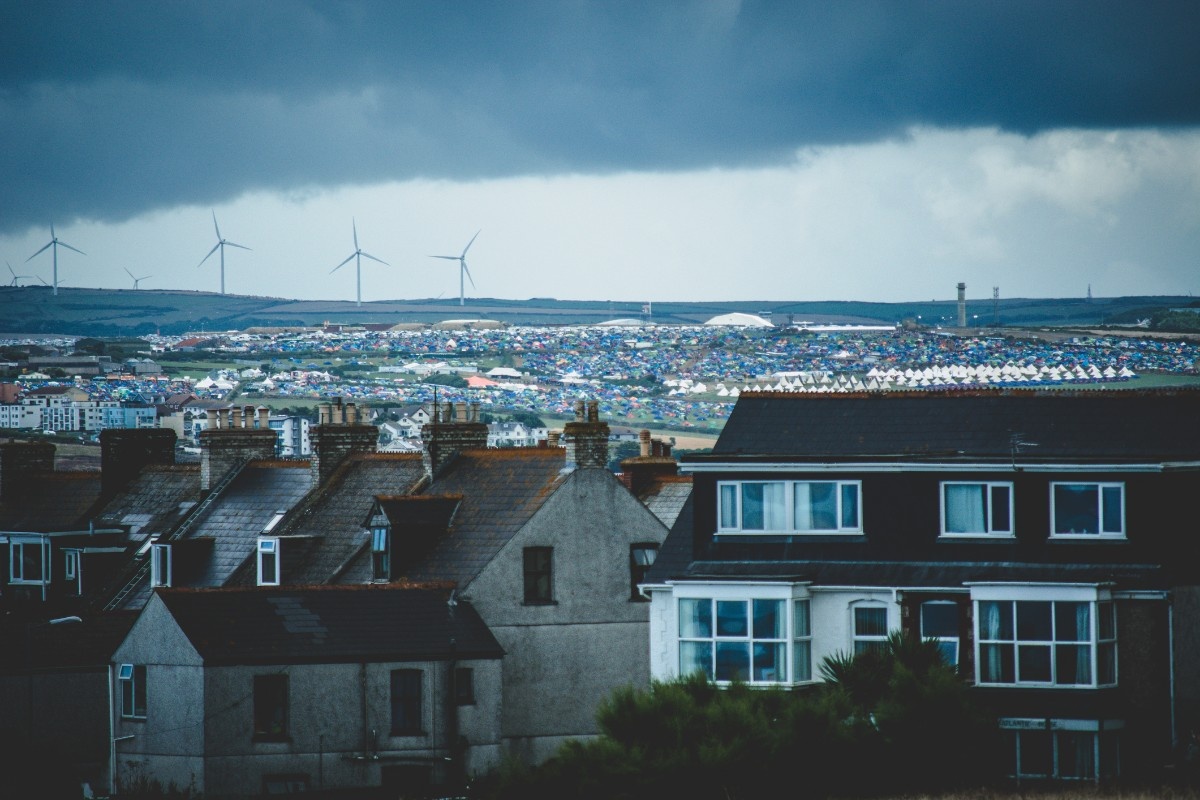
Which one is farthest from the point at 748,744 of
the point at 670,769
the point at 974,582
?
the point at 974,582

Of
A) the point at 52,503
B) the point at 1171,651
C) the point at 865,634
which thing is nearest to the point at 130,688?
the point at 865,634

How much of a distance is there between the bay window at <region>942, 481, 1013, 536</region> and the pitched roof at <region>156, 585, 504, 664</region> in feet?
40.8

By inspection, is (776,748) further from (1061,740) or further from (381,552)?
(381,552)

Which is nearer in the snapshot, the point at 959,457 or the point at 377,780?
the point at 959,457

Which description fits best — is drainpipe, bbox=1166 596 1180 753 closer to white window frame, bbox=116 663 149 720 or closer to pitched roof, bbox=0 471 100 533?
white window frame, bbox=116 663 149 720

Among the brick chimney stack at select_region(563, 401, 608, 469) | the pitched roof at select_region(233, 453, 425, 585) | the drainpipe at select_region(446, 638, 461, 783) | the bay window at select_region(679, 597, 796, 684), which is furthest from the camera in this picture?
the pitched roof at select_region(233, 453, 425, 585)

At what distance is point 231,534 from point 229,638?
59.9 ft

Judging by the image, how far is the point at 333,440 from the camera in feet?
215

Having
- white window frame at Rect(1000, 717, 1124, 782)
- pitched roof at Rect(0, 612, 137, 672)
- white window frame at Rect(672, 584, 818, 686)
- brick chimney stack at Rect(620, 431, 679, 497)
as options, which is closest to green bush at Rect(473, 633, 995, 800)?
white window frame at Rect(1000, 717, 1124, 782)

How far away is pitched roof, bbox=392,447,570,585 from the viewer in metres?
54.3

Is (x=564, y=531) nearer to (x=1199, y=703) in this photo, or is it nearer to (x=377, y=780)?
(x=377, y=780)

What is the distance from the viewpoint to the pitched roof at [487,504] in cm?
5434

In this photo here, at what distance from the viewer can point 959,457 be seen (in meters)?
44.8

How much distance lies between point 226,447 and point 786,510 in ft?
99.7
